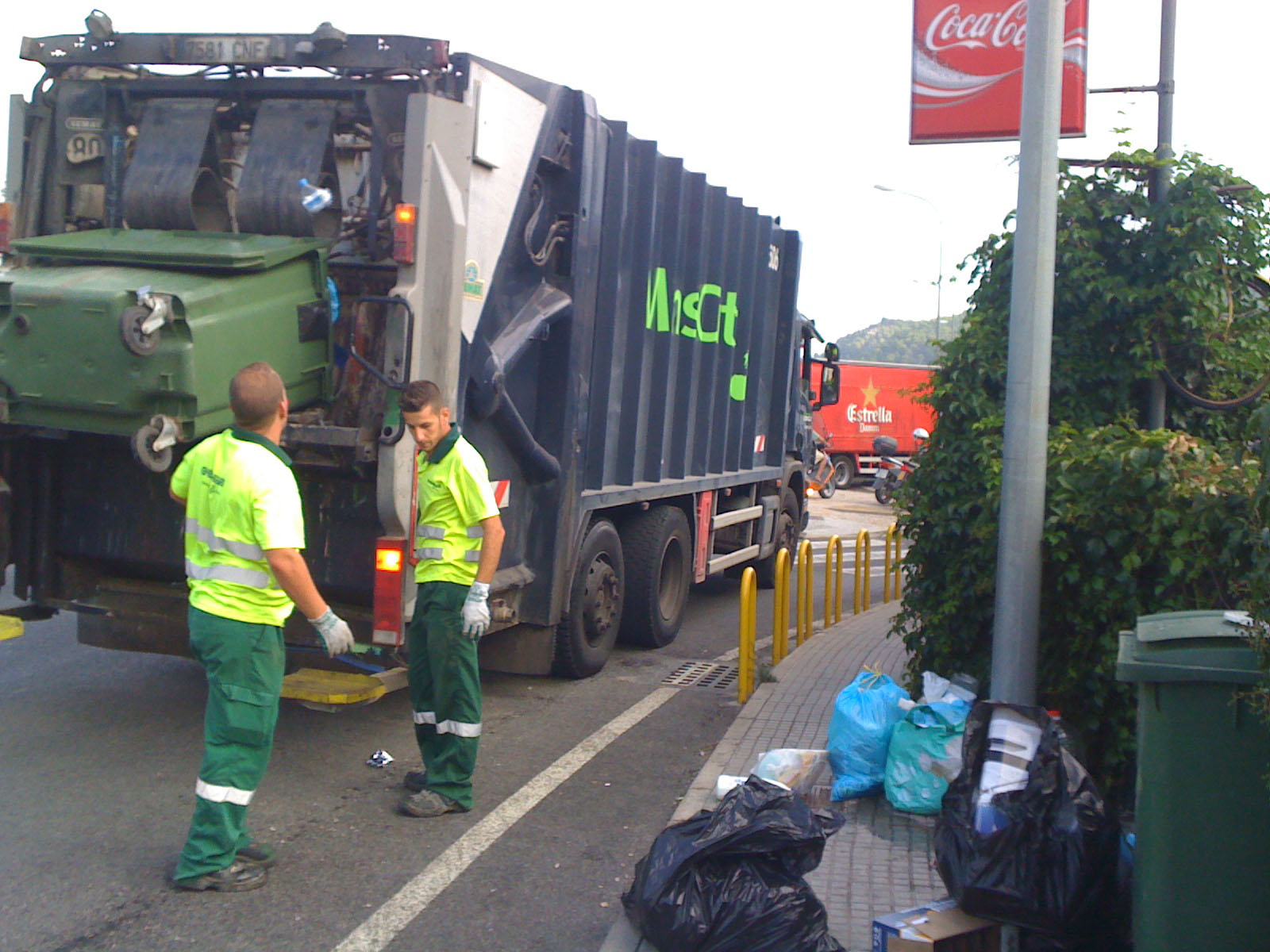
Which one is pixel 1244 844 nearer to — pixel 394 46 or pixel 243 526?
pixel 243 526

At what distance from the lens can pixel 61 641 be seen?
7.84 meters

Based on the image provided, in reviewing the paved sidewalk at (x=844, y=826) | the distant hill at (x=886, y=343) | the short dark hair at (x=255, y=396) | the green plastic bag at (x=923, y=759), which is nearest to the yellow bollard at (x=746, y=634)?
the paved sidewalk at (x=844, y=826)

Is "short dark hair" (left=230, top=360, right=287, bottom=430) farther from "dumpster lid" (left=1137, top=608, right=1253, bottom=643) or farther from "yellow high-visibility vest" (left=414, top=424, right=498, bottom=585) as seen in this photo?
"dumpster lid" (left=1137, top=608, right=1253, bottom=643)

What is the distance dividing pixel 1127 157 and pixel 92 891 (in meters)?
5.64

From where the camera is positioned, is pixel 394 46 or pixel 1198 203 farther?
pixel 1198 203

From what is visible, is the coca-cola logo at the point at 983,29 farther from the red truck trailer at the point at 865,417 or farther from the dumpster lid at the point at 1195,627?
the red truck trailer at the point at 865,417

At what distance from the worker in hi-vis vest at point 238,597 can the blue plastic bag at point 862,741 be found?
2.29 meters

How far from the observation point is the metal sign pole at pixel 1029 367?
4559 mm

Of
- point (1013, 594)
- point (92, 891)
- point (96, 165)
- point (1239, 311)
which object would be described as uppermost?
point (96, 165)

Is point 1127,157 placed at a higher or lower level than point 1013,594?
higher

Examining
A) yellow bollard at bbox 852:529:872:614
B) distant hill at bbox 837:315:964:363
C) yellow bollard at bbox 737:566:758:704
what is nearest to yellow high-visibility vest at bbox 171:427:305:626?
yellow bollard at bbox 737:566:758:704

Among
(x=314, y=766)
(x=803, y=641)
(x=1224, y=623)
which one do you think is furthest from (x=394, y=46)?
(x=803, y=641)

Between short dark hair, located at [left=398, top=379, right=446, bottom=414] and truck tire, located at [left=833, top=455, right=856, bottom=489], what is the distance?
2572cm

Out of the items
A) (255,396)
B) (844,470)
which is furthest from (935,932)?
(844,470)
